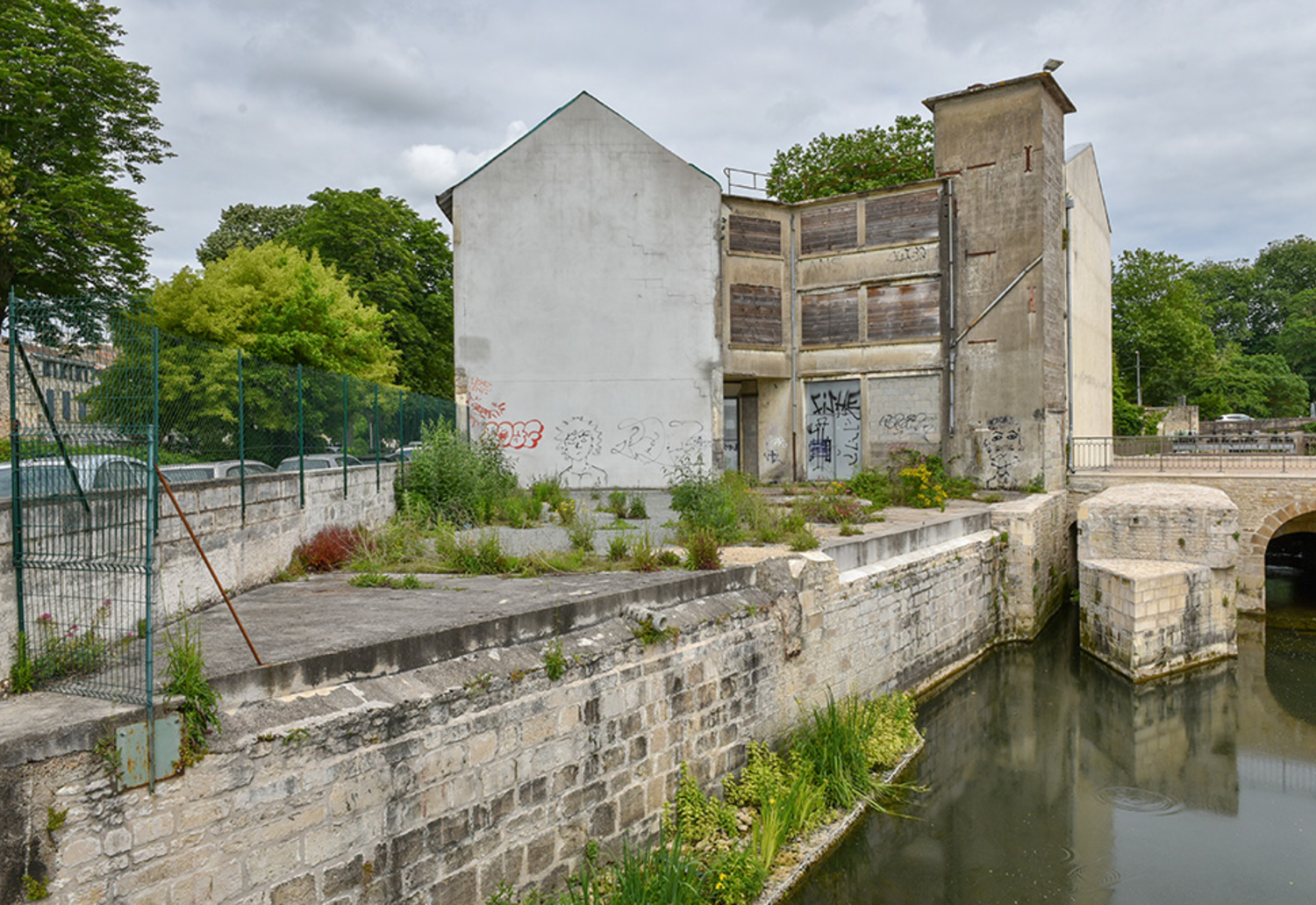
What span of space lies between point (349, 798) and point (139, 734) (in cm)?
113

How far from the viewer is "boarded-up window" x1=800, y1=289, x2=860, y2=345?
1955 centimetres

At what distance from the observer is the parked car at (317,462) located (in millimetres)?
7998

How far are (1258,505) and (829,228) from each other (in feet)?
35.2

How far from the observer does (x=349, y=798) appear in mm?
4305

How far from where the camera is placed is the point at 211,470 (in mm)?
6641

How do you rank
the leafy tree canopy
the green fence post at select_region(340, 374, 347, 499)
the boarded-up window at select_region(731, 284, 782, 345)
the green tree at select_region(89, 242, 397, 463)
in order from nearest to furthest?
1. the green tree at select_region(89, 242, 397, 463)
2. the green fence post at select_region(340, 374, 347, 499)
3. the leafy tree canopy
4. the boarded-up window at select_region(731, 284, 782, 345)

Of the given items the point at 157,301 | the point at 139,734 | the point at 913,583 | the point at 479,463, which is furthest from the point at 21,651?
the point at 157,301

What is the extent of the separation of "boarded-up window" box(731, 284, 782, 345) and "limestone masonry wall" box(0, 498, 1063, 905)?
1160 centimetres

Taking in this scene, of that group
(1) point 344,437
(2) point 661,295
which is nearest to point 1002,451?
(2) point 661,295

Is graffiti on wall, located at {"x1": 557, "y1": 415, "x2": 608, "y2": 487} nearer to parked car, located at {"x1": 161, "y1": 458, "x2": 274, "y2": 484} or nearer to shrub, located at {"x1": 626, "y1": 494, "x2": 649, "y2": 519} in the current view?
shrub, located at {"x1": 626, "y1": 494, "x2": 649, "y2": 519}

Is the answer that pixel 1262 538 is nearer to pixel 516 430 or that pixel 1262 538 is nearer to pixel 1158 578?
pixel 1158 578

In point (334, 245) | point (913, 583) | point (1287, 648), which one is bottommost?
point (1287, 648)

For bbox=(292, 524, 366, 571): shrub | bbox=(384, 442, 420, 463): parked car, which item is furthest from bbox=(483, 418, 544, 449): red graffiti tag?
bbox=(292, 524, 366, 571): shrub

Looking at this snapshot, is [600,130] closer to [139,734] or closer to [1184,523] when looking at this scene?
[1184,523]
